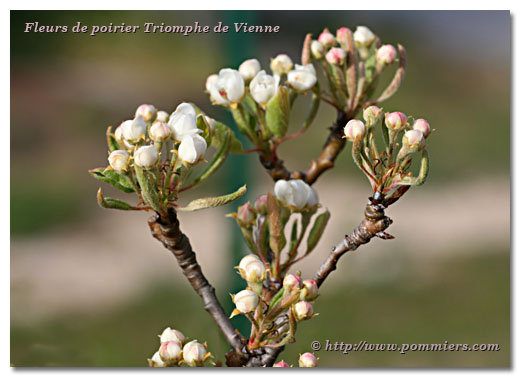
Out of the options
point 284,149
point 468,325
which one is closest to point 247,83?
point 468,325

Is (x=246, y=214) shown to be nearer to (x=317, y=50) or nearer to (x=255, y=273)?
(x=255, y=273)

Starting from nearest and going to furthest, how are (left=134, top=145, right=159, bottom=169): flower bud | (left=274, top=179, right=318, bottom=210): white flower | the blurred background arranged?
(left=134, top=145, right=159, bottom=169): flower bud → (left=274, top=179, right=318, bottom=210): white flower → the blurred background

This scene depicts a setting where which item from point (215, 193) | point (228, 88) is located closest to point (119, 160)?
point (228, 88)

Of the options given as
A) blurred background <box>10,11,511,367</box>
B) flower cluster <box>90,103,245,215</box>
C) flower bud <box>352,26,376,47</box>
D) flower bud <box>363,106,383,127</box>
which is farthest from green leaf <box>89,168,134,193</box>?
blurred background <box>10,11,511,367</box>

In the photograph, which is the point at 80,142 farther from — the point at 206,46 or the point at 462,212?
the point at 462,212

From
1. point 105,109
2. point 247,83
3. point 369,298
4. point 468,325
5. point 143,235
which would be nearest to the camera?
point 247,83

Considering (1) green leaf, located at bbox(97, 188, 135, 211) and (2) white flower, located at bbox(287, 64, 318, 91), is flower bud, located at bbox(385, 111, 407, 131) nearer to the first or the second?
(2) white flower, located at bbox(287, 64, 318, 91)
